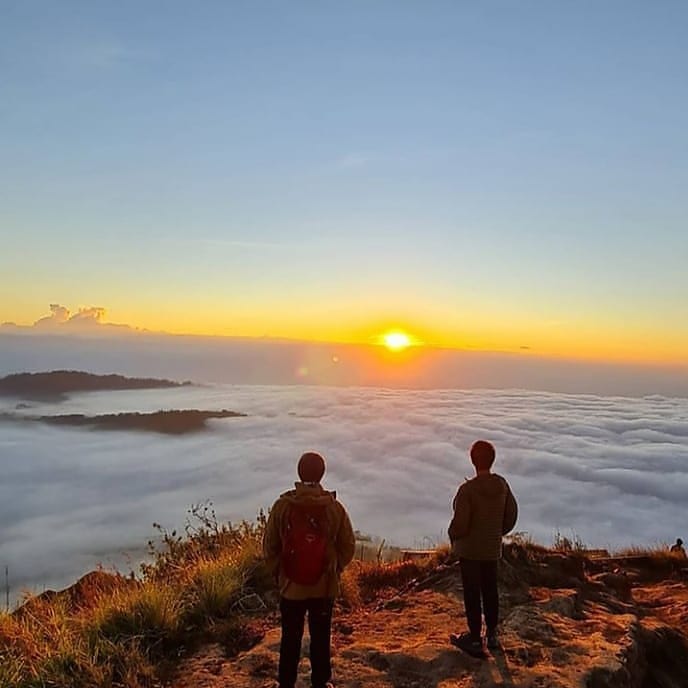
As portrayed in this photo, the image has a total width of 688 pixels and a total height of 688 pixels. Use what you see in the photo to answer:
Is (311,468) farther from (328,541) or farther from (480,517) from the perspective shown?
(480,517)

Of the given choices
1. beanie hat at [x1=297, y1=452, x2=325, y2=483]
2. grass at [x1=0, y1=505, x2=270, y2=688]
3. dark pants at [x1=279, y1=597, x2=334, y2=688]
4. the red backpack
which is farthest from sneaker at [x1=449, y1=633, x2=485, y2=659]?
beanie hat at [x1=297, y1=452, x2=325, y2=483]

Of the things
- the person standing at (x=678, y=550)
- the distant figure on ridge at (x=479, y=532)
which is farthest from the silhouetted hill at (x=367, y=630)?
the person standing at (x=678, y=550)

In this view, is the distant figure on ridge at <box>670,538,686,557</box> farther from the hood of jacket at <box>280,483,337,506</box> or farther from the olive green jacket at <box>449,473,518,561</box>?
the hood of jacket at <box>280,483,337,506</box>

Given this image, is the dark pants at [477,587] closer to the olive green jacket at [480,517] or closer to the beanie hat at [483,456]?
the olive green jacket at [480,517]

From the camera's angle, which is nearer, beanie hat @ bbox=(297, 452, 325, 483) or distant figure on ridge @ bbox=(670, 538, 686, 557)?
beanie hat @ bbox=(297, 452, 325, 483)

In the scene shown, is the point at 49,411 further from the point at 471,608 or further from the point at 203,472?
the point at 471,608

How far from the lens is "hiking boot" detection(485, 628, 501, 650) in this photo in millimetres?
5477

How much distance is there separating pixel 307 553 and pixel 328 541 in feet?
0.57

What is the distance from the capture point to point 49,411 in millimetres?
176125

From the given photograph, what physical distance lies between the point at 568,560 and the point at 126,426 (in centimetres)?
15634

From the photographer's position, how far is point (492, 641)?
5.50 metres

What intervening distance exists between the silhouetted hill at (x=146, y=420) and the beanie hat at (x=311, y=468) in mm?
145320

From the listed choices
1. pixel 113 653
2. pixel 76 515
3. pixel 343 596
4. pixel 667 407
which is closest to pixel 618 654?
pixel 343 596

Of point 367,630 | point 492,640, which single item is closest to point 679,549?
point 492,640
